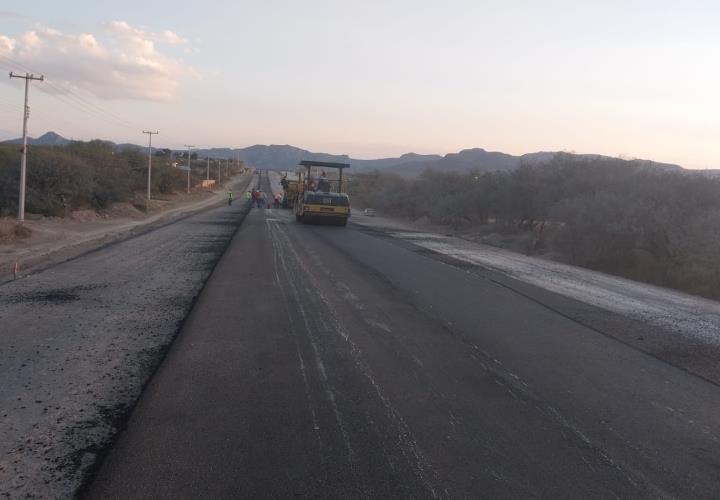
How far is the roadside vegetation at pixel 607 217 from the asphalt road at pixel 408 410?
11517 mm

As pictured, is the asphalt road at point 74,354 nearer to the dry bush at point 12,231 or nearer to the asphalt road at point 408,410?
the asphalt road at point 408,410

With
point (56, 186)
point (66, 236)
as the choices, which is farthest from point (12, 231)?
point (56, 186)

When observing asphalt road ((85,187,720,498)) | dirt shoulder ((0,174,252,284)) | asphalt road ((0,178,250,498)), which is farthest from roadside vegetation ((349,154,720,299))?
dirt shoulder ((0,174,252,284))

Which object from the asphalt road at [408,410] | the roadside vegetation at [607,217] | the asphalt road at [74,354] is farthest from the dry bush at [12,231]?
the roadside vegetation at [607,217]

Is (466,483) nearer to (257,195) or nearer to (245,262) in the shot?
(245,262)

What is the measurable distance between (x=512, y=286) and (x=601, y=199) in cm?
1352

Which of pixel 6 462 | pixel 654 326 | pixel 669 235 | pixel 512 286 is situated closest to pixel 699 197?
pixel 669 235

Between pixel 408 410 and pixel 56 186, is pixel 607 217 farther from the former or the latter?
pixel 56 186

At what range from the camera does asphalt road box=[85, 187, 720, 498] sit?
213 inches

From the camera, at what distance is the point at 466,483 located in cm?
536

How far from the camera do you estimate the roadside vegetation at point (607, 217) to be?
74.6 ft

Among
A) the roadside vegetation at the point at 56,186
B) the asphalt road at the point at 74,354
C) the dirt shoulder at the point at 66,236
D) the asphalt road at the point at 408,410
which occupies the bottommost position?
the dirt shoulder at the point at 66,236

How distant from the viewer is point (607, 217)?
27.6m

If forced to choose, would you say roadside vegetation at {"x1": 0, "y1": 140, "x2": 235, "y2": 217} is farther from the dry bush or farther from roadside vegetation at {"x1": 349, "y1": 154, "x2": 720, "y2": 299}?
roadside vegetation at {"x1": 349, "y1": 154, "x2": 720, "y2": 299}
